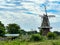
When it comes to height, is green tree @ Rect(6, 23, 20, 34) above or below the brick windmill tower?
below

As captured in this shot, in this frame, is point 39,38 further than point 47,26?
No

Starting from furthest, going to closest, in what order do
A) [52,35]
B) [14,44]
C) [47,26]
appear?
1. [47,26]
2. [52,35]
3. [14,44]

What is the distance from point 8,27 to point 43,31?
45533 mm

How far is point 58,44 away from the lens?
20391mm

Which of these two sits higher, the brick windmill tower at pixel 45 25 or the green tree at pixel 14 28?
the brick windmill tower at pixel 45 25

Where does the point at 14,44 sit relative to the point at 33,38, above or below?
above

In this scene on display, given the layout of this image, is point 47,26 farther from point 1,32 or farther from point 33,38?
point 1,32

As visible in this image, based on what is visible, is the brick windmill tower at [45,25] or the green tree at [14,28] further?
the green tree at [14,28]

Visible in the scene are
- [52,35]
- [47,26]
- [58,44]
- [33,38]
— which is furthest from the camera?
[47,26]

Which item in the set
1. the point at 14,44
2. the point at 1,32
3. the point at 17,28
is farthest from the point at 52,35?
the point at 17,28

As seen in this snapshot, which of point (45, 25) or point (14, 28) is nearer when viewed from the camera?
point (45, 25)

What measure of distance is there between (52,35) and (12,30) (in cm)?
5040

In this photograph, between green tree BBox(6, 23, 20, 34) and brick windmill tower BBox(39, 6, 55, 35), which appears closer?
brick windmill tower BBox(39, 6, 55, 35)

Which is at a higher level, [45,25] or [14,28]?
[45,25]
